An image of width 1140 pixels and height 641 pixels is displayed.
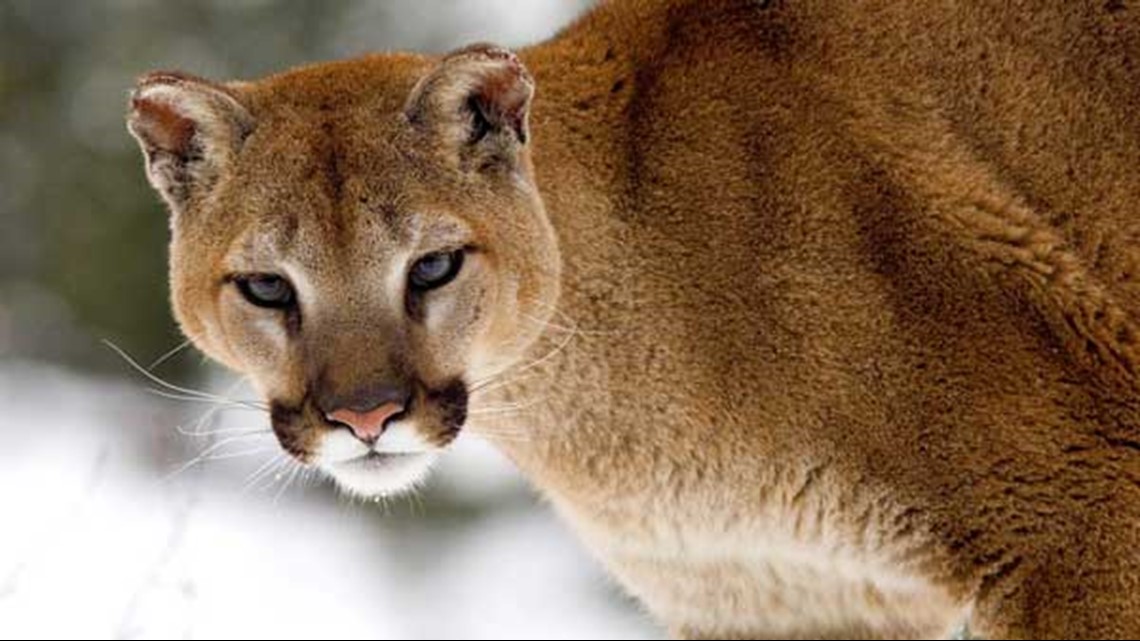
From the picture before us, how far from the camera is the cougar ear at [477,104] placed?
5777 mm

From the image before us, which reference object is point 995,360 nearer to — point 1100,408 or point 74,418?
point 1100,408

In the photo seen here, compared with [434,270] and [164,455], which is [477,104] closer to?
[434,270]

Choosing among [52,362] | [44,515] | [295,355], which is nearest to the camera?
[295,355]

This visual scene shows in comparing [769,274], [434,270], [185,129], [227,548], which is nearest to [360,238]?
[434,270]

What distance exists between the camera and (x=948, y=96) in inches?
242

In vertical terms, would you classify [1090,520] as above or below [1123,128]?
below

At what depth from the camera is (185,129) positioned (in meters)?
5.95

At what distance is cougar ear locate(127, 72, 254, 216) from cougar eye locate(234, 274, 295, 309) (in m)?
0.38

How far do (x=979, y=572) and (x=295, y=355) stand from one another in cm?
190

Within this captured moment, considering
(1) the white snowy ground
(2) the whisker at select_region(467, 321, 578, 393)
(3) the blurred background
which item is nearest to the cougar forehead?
(2) the whisker at select_region(467, 321, 578, 393)

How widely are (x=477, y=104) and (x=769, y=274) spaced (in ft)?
3.03

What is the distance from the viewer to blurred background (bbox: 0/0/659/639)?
25.6 feet

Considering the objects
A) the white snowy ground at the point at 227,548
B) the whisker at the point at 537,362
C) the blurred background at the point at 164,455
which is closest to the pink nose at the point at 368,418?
the blurred background at the point at 164,455

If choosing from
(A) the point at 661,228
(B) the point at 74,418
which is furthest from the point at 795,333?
(B) the point at 74,418
